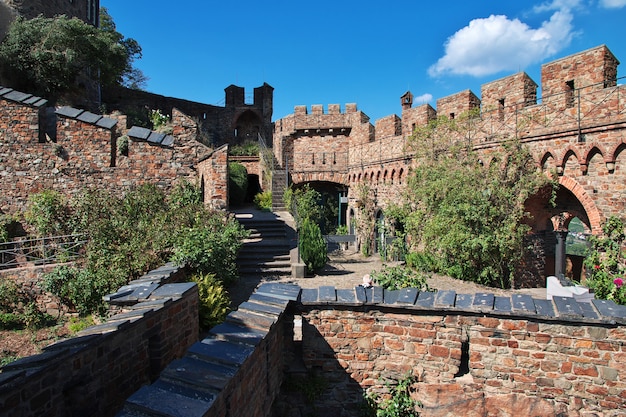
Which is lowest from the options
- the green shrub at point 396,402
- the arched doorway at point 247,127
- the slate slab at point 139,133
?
the green shrub at point 396,402

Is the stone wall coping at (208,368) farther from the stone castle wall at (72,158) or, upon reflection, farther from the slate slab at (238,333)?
the stone castle wall at (72,158)

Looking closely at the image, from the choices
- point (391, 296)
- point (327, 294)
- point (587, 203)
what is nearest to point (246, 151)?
point (587, 203)

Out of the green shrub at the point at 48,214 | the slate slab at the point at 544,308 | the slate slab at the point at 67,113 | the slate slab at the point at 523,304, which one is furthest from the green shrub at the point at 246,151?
the slate slab at the point at 544,308

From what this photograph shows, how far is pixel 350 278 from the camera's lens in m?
10.6

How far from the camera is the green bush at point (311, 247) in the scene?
34.6 ft

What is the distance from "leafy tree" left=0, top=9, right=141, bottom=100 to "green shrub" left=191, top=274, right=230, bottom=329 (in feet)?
49.8

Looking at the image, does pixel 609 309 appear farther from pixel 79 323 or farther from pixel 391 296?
pixel 79 323

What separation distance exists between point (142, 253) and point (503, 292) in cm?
776

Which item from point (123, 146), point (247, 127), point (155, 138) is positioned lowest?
point (123, 146)

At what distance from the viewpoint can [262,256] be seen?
35.4 ft

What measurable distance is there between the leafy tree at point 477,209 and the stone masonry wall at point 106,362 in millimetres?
7162

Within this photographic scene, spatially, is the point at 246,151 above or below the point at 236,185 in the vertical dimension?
above

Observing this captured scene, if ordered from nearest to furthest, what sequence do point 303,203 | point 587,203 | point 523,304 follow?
point 523,304
point 587,203
point 303,203

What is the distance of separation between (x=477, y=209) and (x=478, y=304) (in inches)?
251
